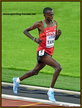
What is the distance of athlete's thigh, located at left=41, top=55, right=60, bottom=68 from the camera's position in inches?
326

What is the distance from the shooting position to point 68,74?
11562 millimetres

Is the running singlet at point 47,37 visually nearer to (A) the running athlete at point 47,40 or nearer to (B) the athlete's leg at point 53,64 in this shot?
(A) the running athlete at point 47,40

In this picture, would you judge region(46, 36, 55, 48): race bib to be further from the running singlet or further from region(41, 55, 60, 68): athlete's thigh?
region(41, 55, 60, 68): athlete's thigh

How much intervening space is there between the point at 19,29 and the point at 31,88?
9.48 metres

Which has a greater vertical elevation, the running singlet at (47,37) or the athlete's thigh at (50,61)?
the running singlet at (47,37)

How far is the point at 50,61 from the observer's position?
8312 millimetres

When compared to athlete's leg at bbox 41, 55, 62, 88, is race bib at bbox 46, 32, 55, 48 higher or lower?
higher

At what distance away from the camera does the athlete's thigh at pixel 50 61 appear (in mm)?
8273

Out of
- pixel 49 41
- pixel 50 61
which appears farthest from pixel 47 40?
pixel 50 61

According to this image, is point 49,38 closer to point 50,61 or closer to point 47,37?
point 47,37

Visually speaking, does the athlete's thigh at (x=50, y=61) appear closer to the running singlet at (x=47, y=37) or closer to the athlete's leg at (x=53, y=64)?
the athlete's leg at (x=53, y=64)

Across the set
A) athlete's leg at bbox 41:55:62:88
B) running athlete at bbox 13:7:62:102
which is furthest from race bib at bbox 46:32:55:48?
athlete's leg at bbox 41:55:62:88

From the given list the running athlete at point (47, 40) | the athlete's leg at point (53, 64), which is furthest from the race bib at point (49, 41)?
the athlete's leg at point (53, 64)

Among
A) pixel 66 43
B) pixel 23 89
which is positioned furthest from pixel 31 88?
pixel 66 43
